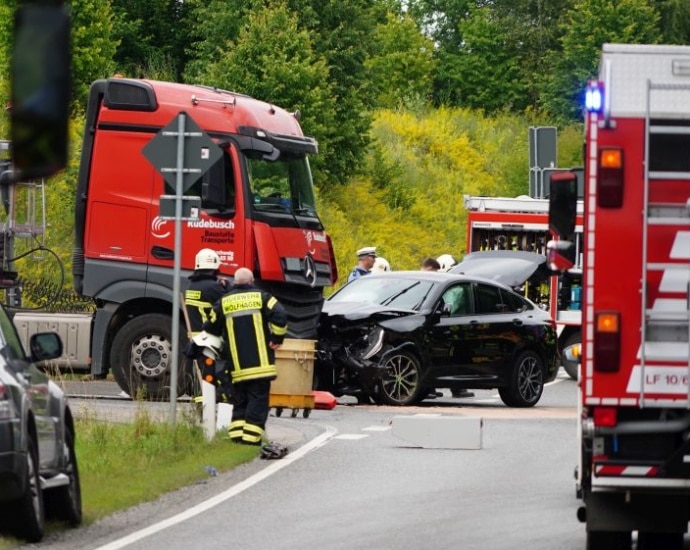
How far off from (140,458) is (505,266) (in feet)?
54.6

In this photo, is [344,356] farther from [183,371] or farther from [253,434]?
[253,434]

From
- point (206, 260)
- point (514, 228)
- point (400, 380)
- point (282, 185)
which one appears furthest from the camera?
point (514, 228)

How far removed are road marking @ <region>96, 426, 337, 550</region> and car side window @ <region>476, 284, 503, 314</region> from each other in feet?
16.4

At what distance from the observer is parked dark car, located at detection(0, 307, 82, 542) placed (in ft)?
32.9

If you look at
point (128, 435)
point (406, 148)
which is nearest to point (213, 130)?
point (128, 435)

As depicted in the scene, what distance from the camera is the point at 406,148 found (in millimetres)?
69375

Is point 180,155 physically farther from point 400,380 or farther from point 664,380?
point 664,380

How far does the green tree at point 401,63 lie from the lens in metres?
Answer: 83.1

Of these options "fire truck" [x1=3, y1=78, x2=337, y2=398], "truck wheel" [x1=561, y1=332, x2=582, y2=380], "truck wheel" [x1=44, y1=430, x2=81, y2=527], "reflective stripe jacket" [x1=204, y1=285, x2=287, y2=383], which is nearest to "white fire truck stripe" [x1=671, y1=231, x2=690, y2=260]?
"truck wheel" [x1=44, y1=430, x2=81, y2=527]

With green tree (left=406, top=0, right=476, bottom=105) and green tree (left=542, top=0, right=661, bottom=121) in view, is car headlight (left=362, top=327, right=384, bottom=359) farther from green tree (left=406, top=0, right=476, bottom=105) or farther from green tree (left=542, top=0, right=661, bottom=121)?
green tree (left=406, top=0, right=476, bottom=105)

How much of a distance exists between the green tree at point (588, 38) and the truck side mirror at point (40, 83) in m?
71.6

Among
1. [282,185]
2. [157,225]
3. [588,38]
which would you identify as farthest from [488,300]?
[588,38]

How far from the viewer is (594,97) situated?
9062mm

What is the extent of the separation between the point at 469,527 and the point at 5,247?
52.3ft
